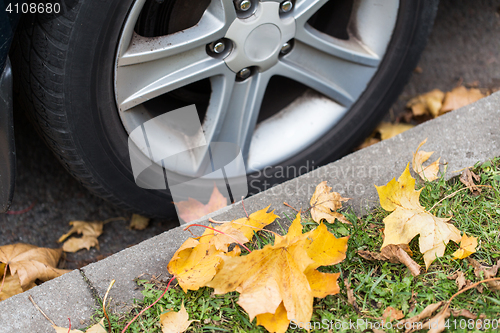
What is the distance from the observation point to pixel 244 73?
1.58 m

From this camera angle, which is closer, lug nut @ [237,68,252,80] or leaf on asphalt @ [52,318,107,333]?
leaf on asphalt @ [52,318,107,333]

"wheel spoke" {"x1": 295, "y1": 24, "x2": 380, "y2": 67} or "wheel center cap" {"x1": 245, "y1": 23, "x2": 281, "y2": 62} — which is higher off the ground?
"wheel center cap" {"x1": 245, "y1": 23, "x2": 281, "y2": 62}

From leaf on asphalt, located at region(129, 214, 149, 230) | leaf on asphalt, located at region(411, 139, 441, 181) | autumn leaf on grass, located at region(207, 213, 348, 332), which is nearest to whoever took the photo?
autumn leaf on grass, located at region(207, 213, 348, 332)

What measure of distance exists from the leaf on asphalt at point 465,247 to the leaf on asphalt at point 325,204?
0.33 m

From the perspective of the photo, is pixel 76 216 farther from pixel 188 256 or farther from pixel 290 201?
pixel 290 201

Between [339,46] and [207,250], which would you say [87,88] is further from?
[339,46]

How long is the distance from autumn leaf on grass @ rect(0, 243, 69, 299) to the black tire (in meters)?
0.32

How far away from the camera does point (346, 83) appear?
1.82m

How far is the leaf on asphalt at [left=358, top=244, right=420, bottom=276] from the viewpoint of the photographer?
1.18 meters

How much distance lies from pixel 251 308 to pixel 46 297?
0.60 m

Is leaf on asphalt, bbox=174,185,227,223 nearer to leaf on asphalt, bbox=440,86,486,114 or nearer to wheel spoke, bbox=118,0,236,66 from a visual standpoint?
wheel spoke, bbox=118,0,236,66

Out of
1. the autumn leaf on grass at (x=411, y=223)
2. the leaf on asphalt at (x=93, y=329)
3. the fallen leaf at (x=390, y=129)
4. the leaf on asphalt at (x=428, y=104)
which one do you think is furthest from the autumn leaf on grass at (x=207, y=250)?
the leaf on asphalt at (x=428, y=104)

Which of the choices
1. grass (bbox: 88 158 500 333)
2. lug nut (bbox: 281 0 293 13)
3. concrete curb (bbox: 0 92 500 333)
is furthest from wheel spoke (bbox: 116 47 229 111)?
grass (bbox: 88 158 500 333)

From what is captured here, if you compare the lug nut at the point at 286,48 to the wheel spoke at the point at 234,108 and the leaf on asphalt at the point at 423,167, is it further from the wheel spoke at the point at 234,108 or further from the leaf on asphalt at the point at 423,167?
the leaf on asphalt at the point at 423,167
